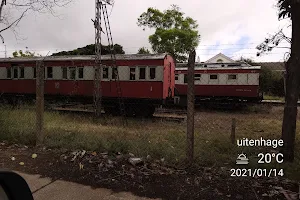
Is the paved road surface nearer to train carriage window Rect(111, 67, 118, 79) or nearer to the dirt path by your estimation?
the dirt path

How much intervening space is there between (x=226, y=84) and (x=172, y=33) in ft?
64.7

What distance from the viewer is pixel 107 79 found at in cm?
1464

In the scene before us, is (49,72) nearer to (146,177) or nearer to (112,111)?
(112,111)

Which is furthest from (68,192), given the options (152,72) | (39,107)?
(152,72)

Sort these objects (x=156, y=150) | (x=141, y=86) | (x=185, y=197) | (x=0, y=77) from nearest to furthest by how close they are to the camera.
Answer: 1. (x=185, y=197)
2. (x=156, y=150)
3. (x=141, y=86)
4. (x=0, y=77)

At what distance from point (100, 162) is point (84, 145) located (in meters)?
1.12

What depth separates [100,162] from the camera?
178 inches

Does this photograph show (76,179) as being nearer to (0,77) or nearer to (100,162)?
(100,162)

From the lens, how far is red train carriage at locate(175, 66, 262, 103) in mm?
18766

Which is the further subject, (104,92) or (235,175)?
(104,92)

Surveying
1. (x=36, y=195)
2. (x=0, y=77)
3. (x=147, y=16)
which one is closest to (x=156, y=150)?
(x=36, y=195)

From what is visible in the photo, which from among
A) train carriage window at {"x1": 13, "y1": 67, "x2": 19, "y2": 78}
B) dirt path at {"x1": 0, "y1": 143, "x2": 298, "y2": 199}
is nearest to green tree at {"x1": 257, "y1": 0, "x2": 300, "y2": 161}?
dirt path at {"x1": 0, "y1": 143, "x2": 298, "y2": 199}

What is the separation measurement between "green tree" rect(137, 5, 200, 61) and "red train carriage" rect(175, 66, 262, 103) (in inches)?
629

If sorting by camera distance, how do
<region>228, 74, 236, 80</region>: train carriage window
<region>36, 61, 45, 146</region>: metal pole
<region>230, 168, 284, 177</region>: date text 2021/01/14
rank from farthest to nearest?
<region>228, 74, 236, 80</region>: train carriage window, <region>36, 61, 45, 146</region>: metal pole, <region>230, 168, 284, 177</region>: date text 2021/01/14
